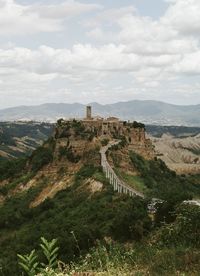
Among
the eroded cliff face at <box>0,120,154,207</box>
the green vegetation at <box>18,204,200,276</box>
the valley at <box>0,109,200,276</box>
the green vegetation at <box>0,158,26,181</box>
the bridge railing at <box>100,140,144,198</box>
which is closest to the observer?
the green vegetation at <box>18,204,200,276</box>

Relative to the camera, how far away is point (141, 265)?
44.2ft

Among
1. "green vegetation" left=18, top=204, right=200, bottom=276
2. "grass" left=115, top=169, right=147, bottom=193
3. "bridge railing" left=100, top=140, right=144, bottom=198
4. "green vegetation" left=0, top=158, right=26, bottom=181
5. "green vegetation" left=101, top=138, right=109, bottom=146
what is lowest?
"green vegetation" left=0, top=158, right=26, bottom=181

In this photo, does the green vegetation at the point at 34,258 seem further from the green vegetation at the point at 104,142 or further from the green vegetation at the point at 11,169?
the green vegetation at the point at 11,169

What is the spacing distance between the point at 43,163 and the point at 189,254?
79723 mm

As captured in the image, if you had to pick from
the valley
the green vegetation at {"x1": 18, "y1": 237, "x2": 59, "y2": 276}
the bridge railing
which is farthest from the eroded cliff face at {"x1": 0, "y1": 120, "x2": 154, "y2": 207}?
the green vegetation at {"x1": 18, "y1": 237, "x2": 59, "y2": 276}

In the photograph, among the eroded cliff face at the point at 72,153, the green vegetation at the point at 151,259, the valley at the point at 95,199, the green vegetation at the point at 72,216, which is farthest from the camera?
the eroded cliff face at the point at 72,153

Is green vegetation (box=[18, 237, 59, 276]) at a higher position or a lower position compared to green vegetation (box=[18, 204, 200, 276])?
higher

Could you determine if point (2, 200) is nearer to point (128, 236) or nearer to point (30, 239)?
point (30, 239)

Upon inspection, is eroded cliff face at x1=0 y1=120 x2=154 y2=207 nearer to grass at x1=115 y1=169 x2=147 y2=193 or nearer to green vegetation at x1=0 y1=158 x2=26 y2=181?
green vegetation at x1=0 y1=158 x2=26 y2=181

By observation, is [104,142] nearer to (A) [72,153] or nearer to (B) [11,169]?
(A) [72,153]

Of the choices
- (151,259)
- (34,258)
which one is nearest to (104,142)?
(151,259)

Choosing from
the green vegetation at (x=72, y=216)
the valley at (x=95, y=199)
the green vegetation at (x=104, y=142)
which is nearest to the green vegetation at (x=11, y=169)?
the valley at (x=95, y=199)

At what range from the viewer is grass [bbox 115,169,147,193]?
7685cm

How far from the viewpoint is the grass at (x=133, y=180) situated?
7685 centimetres
